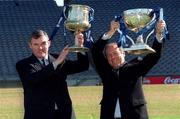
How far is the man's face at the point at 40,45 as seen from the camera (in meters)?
4.52

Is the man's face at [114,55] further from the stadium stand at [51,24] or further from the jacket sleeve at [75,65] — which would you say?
the stadium stand at [51,24]

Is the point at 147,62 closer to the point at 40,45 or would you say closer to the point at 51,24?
the point at 40,45

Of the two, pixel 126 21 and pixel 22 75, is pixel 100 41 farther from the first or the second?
pixel 22 75

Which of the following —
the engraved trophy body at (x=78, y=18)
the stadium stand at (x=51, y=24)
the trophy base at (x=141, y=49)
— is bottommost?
the stadium stand at (x=51, y=24)

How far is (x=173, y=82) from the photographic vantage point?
25.4m

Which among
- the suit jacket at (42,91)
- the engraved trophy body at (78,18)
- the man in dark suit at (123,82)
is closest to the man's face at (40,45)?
the suit jacket at (42,91)

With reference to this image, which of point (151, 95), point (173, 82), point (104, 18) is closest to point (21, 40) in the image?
point (104, 18)

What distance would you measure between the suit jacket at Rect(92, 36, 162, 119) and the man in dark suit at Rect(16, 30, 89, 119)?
40 cm

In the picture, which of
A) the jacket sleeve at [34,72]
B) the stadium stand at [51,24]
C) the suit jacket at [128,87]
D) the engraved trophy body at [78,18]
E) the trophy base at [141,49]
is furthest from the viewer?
the stadium stand at [51,24]

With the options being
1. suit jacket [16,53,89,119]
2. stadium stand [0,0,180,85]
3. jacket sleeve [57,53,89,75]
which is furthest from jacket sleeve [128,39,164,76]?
stadium stand [0,0,180,85]

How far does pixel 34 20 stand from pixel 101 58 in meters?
25.2

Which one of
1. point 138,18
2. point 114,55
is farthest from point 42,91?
point 138,18

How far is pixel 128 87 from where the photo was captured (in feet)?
15.7

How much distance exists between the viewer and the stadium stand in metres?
27.0
